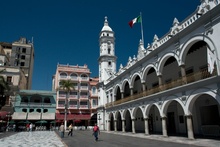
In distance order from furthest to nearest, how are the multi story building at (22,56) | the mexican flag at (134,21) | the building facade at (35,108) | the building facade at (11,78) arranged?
the multi story building at (22,56) → the building facade at (35,108) → the building facade at (11,78) → the mexican flag at (134,21)

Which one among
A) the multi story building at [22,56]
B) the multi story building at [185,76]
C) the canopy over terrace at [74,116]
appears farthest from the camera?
the multi story building at [22,56]

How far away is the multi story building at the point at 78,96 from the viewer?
1886 inches

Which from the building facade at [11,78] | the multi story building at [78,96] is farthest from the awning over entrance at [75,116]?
the building facade at [11,78]

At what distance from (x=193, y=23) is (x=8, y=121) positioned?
38.4 m

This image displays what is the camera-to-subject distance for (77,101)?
164ft

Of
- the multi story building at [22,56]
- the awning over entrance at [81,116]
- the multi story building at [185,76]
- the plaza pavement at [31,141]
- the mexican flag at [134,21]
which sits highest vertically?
the multi story building at [22,56]

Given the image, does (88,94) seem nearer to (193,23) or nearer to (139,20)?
→ (139,20)

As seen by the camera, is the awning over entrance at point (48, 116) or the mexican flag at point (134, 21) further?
the awning over entrance at point (48, 116)

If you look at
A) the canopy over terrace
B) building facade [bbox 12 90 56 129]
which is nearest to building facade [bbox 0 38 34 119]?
building facade [bbox 12 90 56 129]

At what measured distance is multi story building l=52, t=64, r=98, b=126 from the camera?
47.9 metres

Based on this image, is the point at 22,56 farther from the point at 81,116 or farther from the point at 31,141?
the point at 31,141

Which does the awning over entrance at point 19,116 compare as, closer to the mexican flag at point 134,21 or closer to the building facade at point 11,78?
the building facade at point 11,78

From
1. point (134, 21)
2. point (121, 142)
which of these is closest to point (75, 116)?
point (134, 21)

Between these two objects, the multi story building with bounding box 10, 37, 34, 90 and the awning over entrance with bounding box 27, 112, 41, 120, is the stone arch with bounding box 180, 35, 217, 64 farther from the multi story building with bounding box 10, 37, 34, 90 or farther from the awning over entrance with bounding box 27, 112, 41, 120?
the multi story building with bounding box 10, 37, 34, 90
